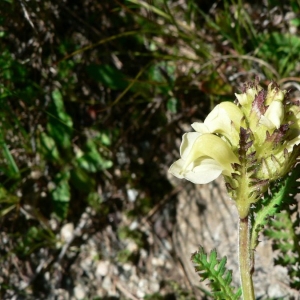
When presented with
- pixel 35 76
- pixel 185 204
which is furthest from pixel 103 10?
pixel 185 204

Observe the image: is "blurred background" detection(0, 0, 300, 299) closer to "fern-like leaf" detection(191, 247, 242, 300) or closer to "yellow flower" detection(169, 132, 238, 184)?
"fern-like leaf" detection(191, 247, 242, 300)

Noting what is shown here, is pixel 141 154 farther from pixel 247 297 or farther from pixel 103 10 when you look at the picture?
pixel 247 297

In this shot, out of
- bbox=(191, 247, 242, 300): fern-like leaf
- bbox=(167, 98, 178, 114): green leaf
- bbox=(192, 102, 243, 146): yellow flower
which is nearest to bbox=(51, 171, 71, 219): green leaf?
bbox=(167, 98, 178, 114): green leaf

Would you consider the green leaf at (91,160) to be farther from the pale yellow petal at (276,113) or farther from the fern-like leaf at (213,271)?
the pale yellow petal at (276,113)

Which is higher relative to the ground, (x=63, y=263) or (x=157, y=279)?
(x=63, y=263)

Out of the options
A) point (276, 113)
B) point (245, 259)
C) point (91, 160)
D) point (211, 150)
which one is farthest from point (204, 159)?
point (91, 160)

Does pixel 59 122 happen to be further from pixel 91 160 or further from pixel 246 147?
pixel 246 147

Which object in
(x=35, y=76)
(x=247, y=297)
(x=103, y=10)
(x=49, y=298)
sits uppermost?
(x=103, y=10)

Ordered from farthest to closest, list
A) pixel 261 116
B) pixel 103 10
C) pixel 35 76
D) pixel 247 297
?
pixel 103 10, pixel 35 76, pixel 247 297, pixel 261 116
